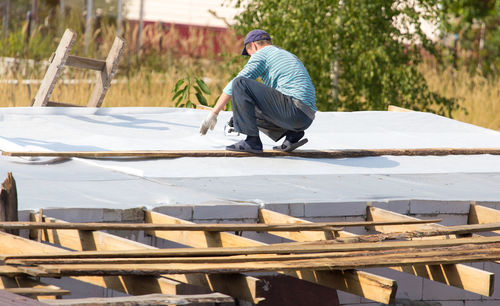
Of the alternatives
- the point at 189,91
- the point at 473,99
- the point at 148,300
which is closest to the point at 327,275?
the point at 148,300

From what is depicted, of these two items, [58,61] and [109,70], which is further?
[109,70]

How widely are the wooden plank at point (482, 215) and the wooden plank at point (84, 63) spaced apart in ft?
14.1

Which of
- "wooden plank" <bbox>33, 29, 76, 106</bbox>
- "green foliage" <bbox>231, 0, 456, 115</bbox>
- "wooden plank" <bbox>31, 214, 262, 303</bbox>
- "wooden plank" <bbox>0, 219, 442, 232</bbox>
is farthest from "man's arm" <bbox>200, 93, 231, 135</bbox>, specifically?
"green foliage" <bbox>231, 0, 456, 115</bbox>

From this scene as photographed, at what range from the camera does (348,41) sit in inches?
471

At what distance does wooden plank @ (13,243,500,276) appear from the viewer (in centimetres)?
383

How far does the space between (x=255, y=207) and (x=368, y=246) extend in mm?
1225

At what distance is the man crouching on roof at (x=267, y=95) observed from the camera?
7086 mm

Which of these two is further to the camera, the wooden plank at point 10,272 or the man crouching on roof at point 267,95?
the man crouching on roof at point 267,95

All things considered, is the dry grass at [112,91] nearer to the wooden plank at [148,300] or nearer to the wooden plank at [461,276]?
the wooden plank at [461,276]

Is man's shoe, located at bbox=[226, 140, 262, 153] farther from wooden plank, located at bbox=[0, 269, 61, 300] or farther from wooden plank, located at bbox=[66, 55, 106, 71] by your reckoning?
wooden plank, located at bbox=[0, 269, 61, 300]

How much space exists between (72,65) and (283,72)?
255 cm

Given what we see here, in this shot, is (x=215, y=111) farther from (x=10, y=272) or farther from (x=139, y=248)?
(x=10, y=272)

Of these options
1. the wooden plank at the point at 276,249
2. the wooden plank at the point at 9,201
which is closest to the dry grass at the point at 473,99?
the wooden plank at the point at 276,249

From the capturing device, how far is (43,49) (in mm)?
14500
